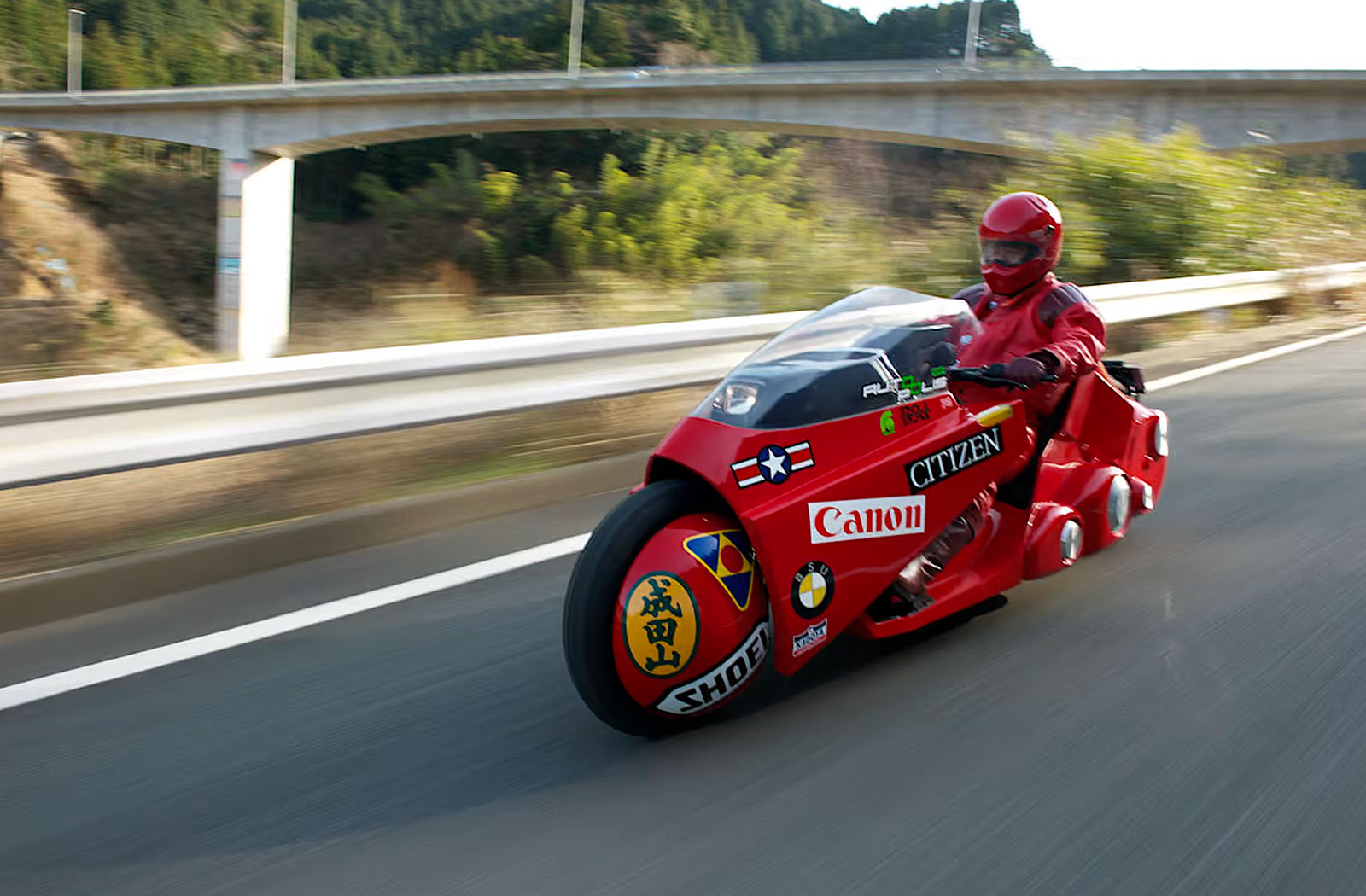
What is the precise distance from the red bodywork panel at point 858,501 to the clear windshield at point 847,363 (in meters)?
0.05

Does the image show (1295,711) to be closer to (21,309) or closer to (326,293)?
(21,309)

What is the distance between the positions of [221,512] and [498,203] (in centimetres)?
4717

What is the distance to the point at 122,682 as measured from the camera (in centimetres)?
351

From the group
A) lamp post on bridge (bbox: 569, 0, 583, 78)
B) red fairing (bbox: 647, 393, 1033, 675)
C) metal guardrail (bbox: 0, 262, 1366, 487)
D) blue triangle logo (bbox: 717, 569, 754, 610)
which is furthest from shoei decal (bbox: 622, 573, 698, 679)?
lamp post on bridge (bbox: 569, 0, 583, 78)

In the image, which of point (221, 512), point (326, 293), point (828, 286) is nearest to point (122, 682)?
point (221, 512)

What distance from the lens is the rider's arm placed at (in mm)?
4309

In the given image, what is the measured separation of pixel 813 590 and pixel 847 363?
2.02ft

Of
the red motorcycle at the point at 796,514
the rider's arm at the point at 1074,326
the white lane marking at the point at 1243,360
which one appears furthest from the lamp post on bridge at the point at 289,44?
the red motorcycle at the point at 796,514

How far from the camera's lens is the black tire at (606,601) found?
119 inches

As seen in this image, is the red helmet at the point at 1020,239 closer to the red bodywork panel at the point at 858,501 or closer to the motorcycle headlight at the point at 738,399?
the red bodywork panel at the point at 858,501

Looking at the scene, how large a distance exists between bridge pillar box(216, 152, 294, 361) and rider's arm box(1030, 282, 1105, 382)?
1450 inches

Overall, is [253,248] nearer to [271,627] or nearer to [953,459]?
[271,627]

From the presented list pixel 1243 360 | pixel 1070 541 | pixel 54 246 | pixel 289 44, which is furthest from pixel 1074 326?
pixel 54 246

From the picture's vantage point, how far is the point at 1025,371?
3.88 meters
